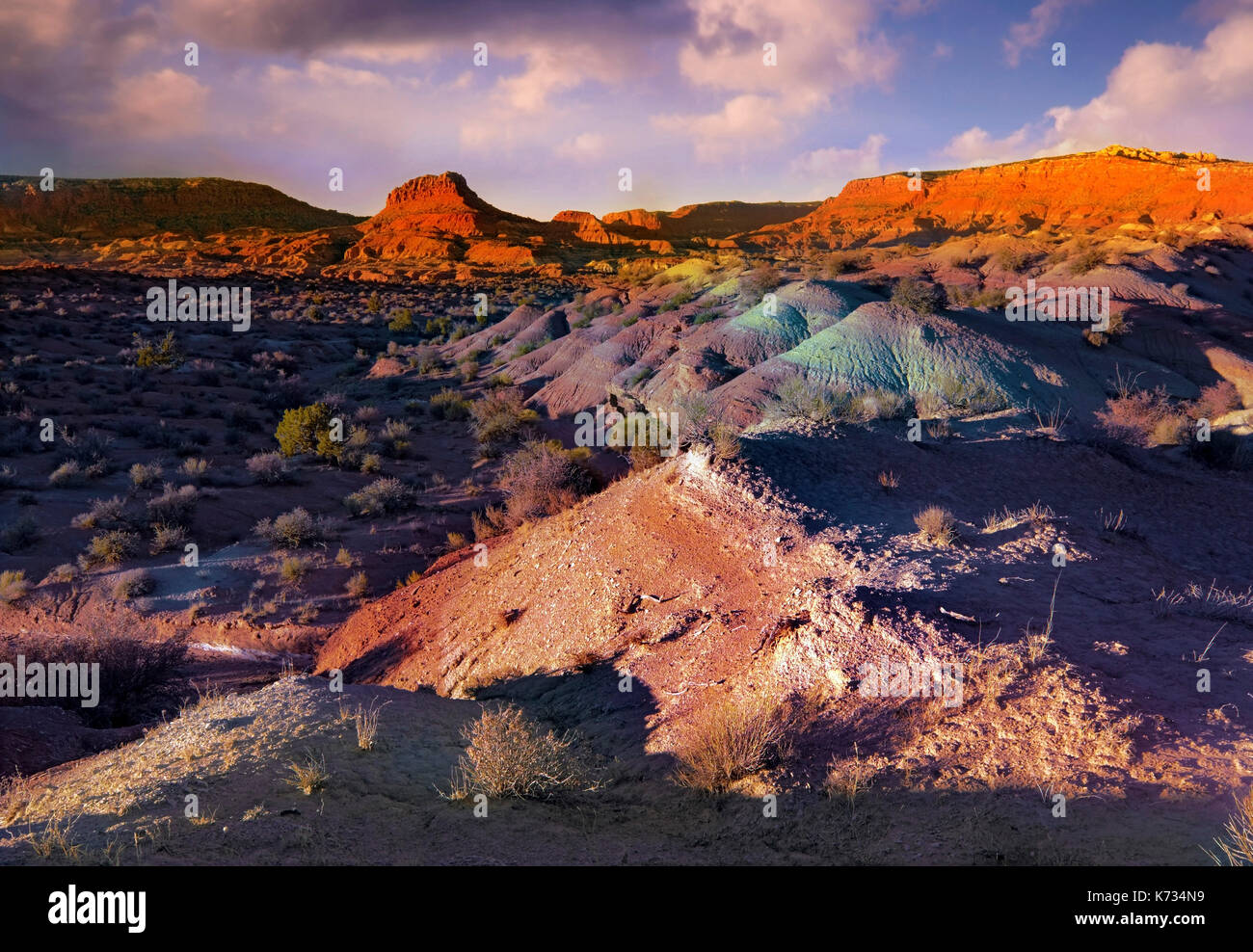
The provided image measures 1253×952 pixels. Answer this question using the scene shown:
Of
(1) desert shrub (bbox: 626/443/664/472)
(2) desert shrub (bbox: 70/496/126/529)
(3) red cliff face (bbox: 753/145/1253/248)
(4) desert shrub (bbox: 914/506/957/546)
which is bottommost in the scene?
(2) desert shrub (bbox: 70/496/126/529)

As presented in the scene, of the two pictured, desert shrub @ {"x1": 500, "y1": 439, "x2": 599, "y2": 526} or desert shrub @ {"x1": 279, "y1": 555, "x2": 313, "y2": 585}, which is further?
desert shrub @ {"x1": 500, "y1": 439, "x2": 599, "y2": 526}

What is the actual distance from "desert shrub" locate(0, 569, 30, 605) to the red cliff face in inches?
3047

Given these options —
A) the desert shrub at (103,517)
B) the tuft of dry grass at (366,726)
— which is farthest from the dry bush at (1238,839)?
the desert shrub at (103,517)

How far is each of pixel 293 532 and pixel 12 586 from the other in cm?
392

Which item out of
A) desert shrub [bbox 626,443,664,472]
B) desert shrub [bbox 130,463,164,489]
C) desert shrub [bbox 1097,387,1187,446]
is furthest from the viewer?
desert shrub [bbox 130,463,164,489]

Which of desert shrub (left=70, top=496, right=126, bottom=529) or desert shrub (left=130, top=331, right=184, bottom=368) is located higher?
desert shrub (left=130, top=331, right=184, bottom=368)

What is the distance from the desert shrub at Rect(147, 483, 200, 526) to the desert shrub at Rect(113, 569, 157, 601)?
2149mm

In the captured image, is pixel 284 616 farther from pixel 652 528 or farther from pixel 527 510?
pixel 652 528

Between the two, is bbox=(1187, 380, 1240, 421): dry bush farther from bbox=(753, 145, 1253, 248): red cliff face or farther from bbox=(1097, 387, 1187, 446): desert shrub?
bbox=(753, 145, 1253, 248): red cliff face

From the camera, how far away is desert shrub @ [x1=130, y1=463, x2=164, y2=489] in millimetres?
15477

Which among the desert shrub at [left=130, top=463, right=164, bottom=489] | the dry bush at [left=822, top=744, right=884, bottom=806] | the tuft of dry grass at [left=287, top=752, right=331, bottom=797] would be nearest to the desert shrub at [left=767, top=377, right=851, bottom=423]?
the dry bush at [left=822, top=744, right=884, bottom=806]

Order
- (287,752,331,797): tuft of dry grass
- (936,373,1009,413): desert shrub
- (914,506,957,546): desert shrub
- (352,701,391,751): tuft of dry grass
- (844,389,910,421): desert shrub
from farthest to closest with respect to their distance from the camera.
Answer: (936,373,1009,413): desert shrub
(844,389,910,421): desert shrub
(914,506,957,546): desert shrub
(352,701,391,751): tuft of dry grass
(287,752,331,797): tuft of dry grass

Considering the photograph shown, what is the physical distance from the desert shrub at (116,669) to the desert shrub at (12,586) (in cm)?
222

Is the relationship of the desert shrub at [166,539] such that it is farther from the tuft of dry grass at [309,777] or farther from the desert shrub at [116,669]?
the tuft of dry grass at [309,777]
